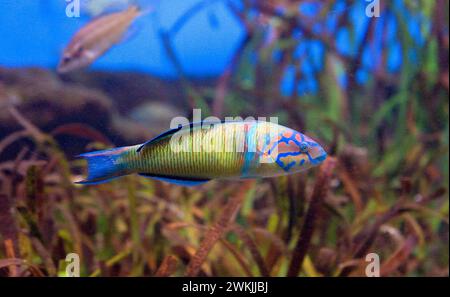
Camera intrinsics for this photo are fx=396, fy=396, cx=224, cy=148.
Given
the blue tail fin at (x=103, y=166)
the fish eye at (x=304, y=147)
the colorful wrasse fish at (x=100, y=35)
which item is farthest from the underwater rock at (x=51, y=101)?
the fish eye at (x=304, y=147)

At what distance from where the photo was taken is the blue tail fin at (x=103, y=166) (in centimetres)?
92

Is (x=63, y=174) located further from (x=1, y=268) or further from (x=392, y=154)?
(x=392, y=154)

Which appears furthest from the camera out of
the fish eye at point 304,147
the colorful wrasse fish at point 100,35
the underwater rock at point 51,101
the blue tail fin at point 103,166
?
the underwater rock at point 51,101

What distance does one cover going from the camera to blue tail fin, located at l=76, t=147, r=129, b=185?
92 centimetres

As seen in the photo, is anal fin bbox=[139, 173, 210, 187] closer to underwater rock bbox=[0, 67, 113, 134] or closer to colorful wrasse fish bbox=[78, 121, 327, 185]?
colorful wrasse fish bbox=[78, 121, 327, 185]

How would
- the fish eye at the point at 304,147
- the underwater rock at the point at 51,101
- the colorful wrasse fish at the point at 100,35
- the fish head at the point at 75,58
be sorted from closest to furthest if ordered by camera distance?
the fish eye at the point at 304,147
the colorful wrasse fish at the point at 100,35
the fish head at the point at 75,58
the underwater rock at the point at 51,101

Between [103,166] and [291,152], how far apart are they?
1.52 feet

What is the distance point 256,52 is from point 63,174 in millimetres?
2817

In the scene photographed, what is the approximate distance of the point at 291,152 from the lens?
1.01 m

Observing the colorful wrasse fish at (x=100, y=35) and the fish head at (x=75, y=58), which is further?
the fish head at (x=75, y=58)

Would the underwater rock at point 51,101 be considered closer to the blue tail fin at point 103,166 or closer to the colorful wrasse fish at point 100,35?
the colorful wrasse fish at point 100,35

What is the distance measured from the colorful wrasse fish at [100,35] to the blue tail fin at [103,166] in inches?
62.6
